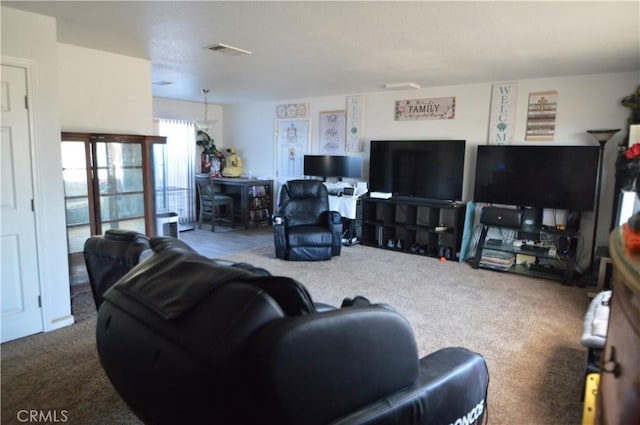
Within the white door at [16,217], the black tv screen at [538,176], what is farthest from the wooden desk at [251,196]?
the white door at [16,217]

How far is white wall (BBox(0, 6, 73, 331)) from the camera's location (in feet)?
9.36

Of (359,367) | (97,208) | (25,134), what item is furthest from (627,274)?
(97,208)

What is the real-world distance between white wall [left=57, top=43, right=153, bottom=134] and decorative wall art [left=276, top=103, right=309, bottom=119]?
3.14 m

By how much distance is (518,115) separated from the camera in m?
5.11

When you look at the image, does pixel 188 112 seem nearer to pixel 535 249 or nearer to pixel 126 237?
pixel 535 249

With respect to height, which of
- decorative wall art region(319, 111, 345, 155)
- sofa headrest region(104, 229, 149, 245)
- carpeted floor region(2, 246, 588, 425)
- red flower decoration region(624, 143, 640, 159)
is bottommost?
carpeted floor region(2, 246, 588, 425)

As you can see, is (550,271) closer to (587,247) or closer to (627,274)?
(587,247)

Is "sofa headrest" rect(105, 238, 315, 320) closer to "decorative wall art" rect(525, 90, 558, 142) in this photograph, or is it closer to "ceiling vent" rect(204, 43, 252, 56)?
"ceiling vent" rect(204, 43, 252, 56)

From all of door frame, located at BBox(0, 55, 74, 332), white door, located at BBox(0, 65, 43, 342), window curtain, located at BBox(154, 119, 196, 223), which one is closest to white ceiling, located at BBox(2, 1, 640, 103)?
door frame, located at BBox(0, 55, 74, 332)

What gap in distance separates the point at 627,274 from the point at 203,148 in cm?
794

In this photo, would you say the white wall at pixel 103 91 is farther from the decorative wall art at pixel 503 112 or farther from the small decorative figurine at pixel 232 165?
the decorative wall art at pixel 503 112

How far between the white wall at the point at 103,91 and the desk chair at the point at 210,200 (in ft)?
9.26

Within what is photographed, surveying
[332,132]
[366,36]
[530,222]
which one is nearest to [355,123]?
[332,132]

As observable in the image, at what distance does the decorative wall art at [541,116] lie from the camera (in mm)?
4895
